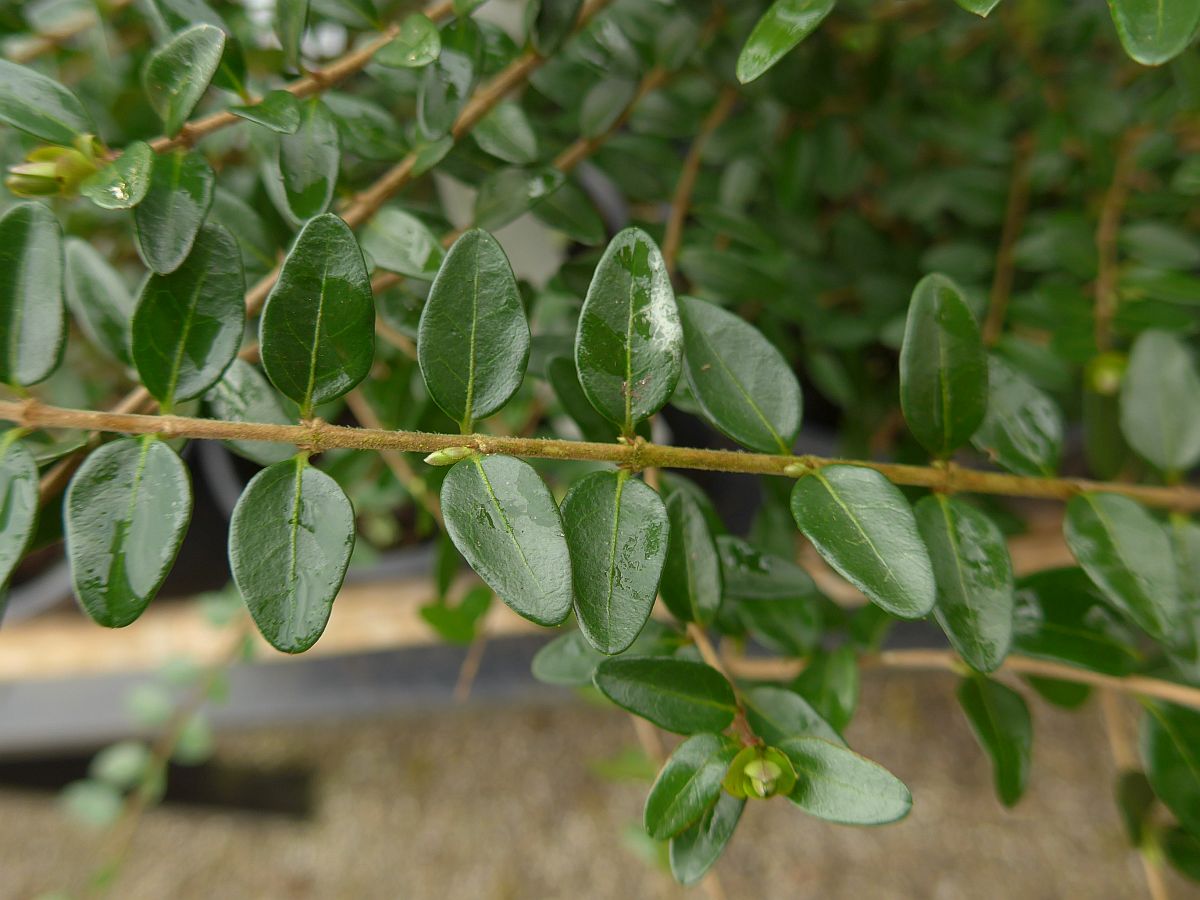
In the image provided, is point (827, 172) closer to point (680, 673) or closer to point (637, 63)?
point (637, 63)

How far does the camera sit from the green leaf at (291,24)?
0.47 m

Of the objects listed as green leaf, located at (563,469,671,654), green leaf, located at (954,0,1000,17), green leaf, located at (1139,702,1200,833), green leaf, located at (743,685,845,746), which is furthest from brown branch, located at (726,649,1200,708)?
green leaf, located at (954,0,1000,17)

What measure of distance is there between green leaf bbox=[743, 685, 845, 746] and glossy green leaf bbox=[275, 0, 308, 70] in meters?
0.45

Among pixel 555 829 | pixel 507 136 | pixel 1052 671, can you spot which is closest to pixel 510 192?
pixel 507 136

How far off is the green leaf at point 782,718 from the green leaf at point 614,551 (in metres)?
0.14

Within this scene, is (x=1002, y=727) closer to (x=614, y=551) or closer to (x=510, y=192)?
(x=614, y=551)

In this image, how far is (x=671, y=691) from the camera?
447mm

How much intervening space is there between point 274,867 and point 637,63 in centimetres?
136

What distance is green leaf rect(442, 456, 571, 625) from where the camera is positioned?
362 mm

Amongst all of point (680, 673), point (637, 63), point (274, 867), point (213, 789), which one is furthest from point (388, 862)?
point (637, 63)

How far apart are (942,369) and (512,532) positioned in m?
0.26

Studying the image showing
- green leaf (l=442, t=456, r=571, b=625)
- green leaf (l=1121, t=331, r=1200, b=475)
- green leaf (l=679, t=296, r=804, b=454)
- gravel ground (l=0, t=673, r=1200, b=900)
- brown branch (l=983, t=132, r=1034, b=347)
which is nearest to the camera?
green leaf (l=442, t=456, r=571, b=625)

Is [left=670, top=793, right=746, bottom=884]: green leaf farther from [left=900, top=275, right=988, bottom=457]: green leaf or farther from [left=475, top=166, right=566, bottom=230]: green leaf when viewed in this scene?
[left=475, top=166, right=566, bottom=230]: green leaf

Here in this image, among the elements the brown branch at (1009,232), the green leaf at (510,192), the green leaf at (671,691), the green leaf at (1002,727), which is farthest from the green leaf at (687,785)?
the brown branch at (1009,232)
